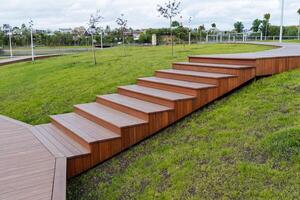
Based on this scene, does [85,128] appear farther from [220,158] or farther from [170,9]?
[170,9]

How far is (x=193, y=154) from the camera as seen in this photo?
145 inches

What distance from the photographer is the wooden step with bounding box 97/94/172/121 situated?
15.0 ft

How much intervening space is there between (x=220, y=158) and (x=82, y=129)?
2190mm

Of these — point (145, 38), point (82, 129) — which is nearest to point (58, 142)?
point (82, 129)

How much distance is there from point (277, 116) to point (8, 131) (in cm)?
414

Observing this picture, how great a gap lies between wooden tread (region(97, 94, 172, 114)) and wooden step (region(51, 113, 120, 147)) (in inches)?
21.5

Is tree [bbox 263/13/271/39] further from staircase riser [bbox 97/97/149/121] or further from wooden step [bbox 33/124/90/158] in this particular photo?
wooden step [bbox 33/124/90/158]

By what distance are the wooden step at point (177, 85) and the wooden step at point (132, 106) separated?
1.56 feet

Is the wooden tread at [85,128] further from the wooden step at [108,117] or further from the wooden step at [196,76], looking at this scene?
the wooden step at [196,76]

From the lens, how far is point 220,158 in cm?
341

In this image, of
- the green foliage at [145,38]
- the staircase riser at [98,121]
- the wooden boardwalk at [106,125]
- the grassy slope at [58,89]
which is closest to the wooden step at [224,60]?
the wooden boardwalk at [106,125]

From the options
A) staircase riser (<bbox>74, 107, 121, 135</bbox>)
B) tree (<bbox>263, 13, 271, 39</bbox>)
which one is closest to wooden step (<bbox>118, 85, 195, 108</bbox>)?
staircase riser (<bbox>74, 107, 121, 135</bbox>)

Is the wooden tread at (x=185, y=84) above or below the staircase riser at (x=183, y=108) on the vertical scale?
above

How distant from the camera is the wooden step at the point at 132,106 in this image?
457 centimetres
